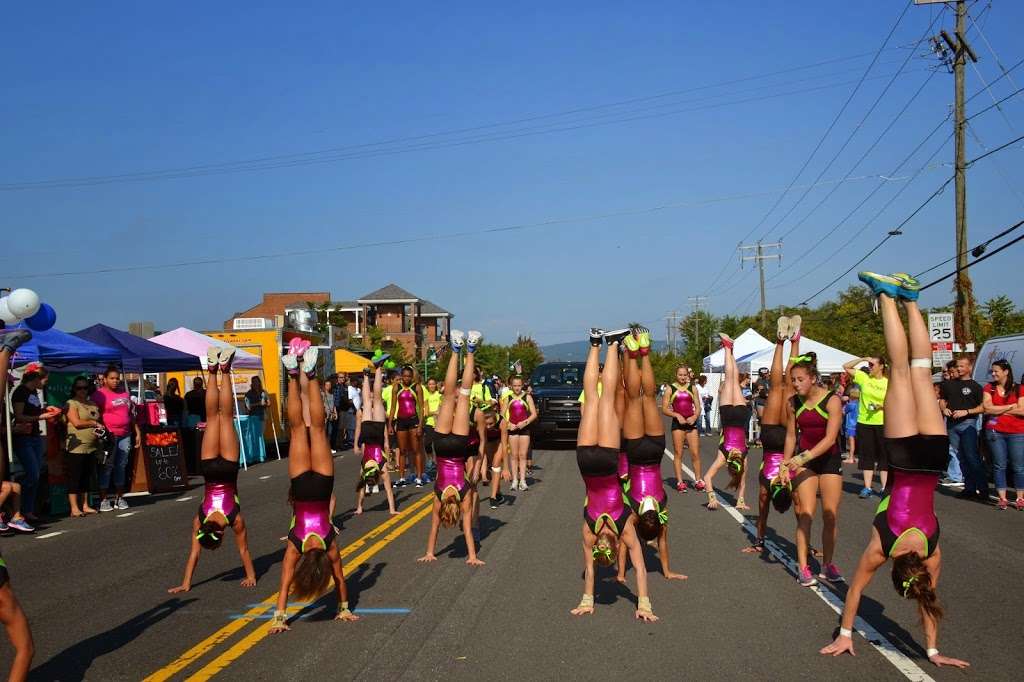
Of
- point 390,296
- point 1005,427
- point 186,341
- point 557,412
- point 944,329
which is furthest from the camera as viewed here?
point 390,296

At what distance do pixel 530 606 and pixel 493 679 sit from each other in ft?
Answer: 6.12

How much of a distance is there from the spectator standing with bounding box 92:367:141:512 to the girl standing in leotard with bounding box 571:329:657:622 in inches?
411

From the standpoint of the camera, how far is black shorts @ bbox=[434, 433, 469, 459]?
949cm

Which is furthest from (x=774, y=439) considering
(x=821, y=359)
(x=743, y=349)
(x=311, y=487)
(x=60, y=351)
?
(x=743, y=349)

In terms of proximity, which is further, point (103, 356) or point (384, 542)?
point (103, 356)

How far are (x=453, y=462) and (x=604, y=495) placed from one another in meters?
2.70

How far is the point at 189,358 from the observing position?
1992 centimetres

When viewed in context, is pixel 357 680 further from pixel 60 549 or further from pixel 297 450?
pixel 60 549

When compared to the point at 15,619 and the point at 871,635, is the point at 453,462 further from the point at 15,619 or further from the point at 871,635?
the point at 15,619

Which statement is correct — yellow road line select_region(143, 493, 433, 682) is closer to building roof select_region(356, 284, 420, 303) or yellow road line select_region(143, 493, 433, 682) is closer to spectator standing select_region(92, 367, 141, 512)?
spectator standing select_region(92, 367, 141, 512)

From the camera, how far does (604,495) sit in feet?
23.4

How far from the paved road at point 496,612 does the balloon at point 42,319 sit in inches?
96.4

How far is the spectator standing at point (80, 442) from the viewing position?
1416cm

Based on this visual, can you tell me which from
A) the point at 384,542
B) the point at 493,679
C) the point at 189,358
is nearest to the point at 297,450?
the point at 493,679
